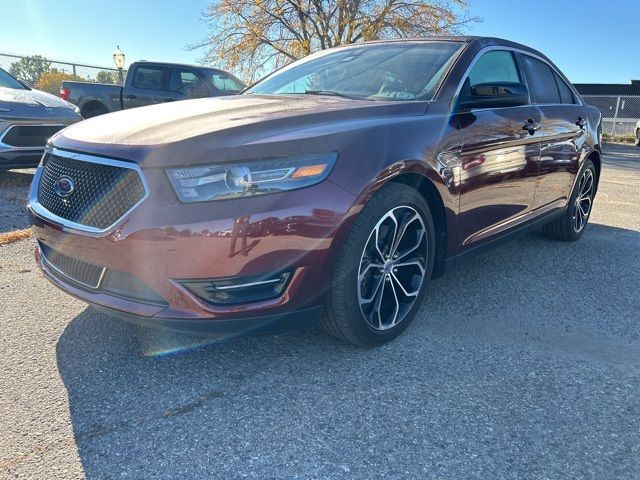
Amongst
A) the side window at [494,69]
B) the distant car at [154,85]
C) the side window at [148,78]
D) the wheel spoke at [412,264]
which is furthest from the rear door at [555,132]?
the side window at [148,78]

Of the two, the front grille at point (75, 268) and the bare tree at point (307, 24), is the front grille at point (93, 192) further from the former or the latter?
the bare tree at point (307, 24)

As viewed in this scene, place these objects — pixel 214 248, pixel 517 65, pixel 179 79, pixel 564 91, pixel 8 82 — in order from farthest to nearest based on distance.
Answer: pixel 179 79, pixel 8 82, pixel 564 91, pixel 517 65, pixel 214 248

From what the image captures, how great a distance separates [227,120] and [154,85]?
8886mm

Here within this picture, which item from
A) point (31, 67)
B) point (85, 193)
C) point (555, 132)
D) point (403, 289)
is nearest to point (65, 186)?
point (85, 193)

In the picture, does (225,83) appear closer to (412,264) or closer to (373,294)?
(412,264)

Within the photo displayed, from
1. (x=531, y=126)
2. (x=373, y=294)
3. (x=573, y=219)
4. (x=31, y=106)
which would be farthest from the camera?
(x=31, y=106)

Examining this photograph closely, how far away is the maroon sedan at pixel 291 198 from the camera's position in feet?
6.93

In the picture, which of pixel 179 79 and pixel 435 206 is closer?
pixel 435 206

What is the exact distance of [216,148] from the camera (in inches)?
84.3

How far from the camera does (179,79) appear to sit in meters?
10.3

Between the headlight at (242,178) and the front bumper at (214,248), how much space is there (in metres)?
0.03

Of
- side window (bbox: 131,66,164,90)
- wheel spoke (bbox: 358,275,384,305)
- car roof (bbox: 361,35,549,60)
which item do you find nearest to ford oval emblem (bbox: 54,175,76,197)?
wheel spoke (bbox: 358,275,384,305)

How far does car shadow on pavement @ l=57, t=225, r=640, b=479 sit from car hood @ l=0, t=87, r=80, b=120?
423 centimetres

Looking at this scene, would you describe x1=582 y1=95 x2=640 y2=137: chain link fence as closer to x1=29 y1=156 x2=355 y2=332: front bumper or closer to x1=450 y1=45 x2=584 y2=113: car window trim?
x1=450 y1=45 x2=584 y2=113: car window trim
